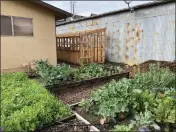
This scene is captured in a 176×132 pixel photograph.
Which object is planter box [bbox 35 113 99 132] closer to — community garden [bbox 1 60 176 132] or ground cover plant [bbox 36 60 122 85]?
community garden [bbox 1 60 176 132]

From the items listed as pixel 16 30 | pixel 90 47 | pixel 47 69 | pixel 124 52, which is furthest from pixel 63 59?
pixel 47 69

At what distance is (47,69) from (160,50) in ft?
17.8

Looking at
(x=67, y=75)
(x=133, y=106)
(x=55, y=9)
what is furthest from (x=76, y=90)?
(x=55, y=9)

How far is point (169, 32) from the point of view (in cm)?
749

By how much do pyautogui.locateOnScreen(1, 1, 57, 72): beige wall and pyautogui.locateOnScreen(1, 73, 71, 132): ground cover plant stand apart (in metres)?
2.61

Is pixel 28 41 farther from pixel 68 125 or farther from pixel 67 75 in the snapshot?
pixel 68 125

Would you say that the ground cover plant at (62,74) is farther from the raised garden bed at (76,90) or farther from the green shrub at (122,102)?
the green shrub at (122,102)

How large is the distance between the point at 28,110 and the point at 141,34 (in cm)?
720

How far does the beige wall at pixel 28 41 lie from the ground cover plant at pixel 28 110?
2.61m

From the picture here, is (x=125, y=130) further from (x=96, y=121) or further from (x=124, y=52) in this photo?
(x=124, y=52)

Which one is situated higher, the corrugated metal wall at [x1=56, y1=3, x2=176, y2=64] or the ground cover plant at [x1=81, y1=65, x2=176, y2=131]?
the corrugated metal wall at [x1=56, y1=3, x2=176, y2=64]

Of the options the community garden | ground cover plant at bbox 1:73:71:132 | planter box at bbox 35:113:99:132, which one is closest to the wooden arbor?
ground cover plant at bbox 1:73:71:132

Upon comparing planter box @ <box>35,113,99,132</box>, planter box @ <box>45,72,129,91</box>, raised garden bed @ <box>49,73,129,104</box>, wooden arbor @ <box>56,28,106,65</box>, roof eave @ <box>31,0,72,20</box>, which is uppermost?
roof eave @ <box>31,0,72,20</box>

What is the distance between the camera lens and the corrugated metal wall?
7.53 metres
